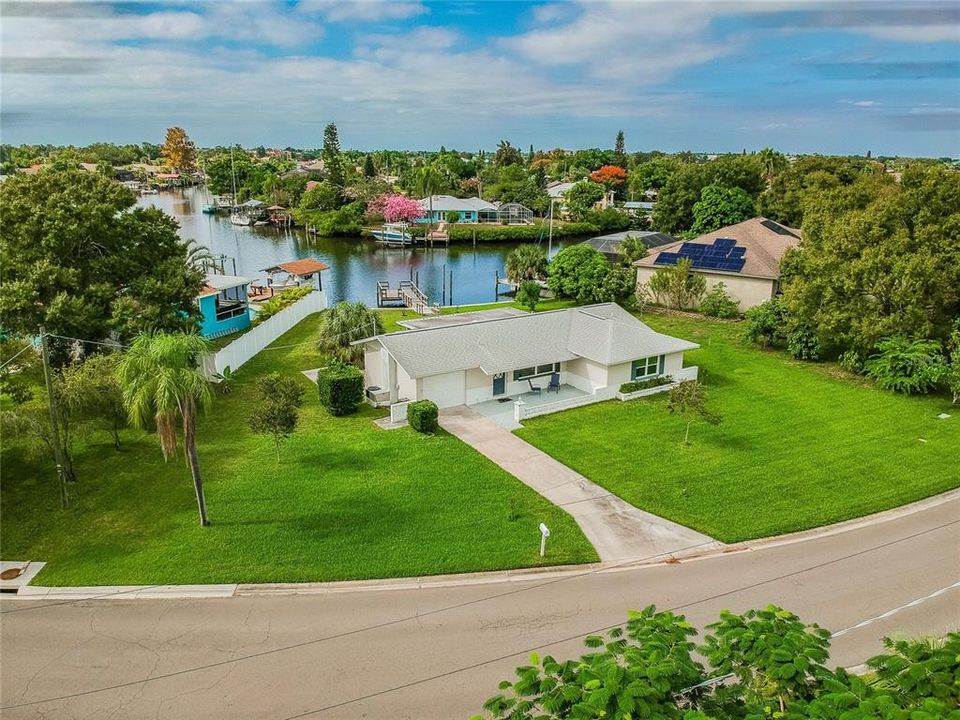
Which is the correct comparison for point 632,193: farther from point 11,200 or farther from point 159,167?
point 159,167

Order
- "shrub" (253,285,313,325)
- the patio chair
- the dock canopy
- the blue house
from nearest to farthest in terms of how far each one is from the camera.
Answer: the patio chair < the blue house < "shrub" (253,285,313,325) < the dock canopy

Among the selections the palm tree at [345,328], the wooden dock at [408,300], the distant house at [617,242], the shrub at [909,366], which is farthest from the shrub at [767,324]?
the distant house at [617,242]

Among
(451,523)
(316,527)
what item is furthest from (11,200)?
(451,523)

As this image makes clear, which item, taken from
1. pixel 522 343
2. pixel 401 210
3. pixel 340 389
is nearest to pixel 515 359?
pixel 522 343

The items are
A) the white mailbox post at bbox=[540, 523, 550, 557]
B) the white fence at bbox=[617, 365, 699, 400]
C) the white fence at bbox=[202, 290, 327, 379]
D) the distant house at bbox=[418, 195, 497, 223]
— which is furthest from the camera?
the distant house at bbox=[418, 195, 497, 223]

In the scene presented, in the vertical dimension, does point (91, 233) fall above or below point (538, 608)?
above

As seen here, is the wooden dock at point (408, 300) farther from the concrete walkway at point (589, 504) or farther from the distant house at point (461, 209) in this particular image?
the distant house at point (461, 209)

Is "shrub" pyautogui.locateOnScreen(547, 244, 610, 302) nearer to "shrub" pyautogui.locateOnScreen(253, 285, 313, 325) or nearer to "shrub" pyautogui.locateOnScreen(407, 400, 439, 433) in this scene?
"shrub" pyautogui.locateOnScreen(253, 285, 313, 325)

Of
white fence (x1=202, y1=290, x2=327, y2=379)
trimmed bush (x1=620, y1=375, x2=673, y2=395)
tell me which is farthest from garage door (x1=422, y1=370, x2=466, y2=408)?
white fence (x1=202, y1=290, x2=327, y2=379)
